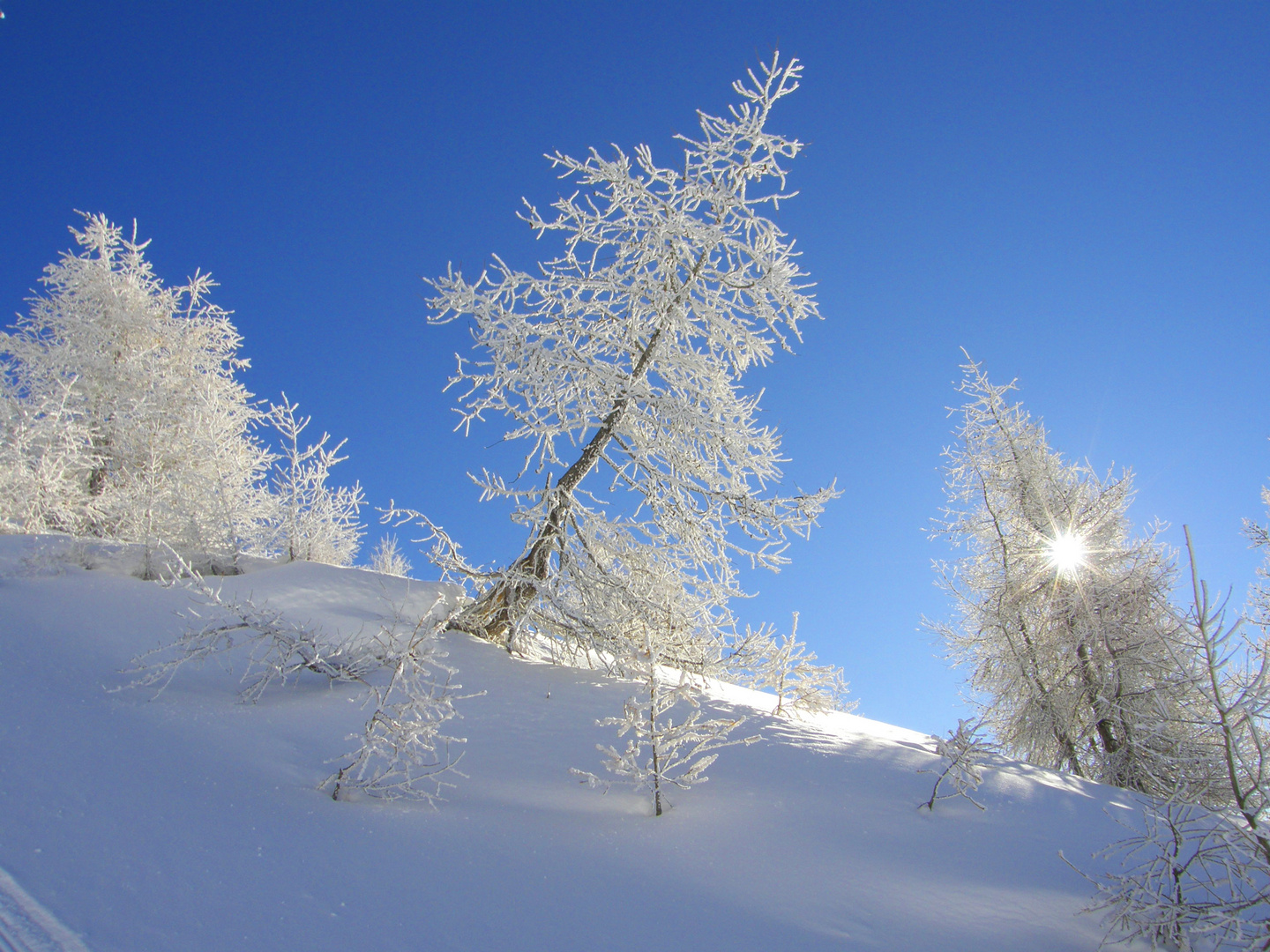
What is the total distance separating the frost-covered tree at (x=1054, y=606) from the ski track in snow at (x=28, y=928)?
35.7 ft

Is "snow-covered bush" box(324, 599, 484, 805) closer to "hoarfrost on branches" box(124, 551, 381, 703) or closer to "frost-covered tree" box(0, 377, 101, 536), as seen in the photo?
"hoarfrost on branches" box(124, 551, 381, 703)

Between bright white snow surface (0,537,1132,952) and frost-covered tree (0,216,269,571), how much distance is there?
249 inches

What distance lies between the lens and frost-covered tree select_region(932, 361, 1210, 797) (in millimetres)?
9312

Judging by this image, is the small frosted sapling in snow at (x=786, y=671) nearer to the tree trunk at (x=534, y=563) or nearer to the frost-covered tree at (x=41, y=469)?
the tree trunk at (x=534, y=563)

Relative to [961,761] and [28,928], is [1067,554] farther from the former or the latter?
[28,928]

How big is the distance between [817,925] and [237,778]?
291cm

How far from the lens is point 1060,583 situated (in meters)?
10.3

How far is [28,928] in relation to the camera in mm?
1983

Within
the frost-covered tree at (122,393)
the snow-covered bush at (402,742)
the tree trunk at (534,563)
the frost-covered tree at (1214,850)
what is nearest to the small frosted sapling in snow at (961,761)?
the frost-covered tree at (1214,850)

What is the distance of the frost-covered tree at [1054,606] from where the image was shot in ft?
30.6

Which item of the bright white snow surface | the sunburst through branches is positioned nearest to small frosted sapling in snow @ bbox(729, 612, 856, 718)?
the bright white snow surface

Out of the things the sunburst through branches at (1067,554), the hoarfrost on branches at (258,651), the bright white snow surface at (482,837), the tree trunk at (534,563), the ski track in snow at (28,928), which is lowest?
the ski track in snow at (28,928)

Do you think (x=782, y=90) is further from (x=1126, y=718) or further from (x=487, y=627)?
(x=1126, y=718)

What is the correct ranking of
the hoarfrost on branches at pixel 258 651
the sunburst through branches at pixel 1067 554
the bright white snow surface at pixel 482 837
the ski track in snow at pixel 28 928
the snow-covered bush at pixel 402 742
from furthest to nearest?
the sunburst through branches at pixel 1067 554 → the hoarfrost on branches at pixel 258 651 → the snow-covered bush at pixel 402 742 → the bright white snow surface at pixel 482 837 → the ski track in snow at pixel 28 928
